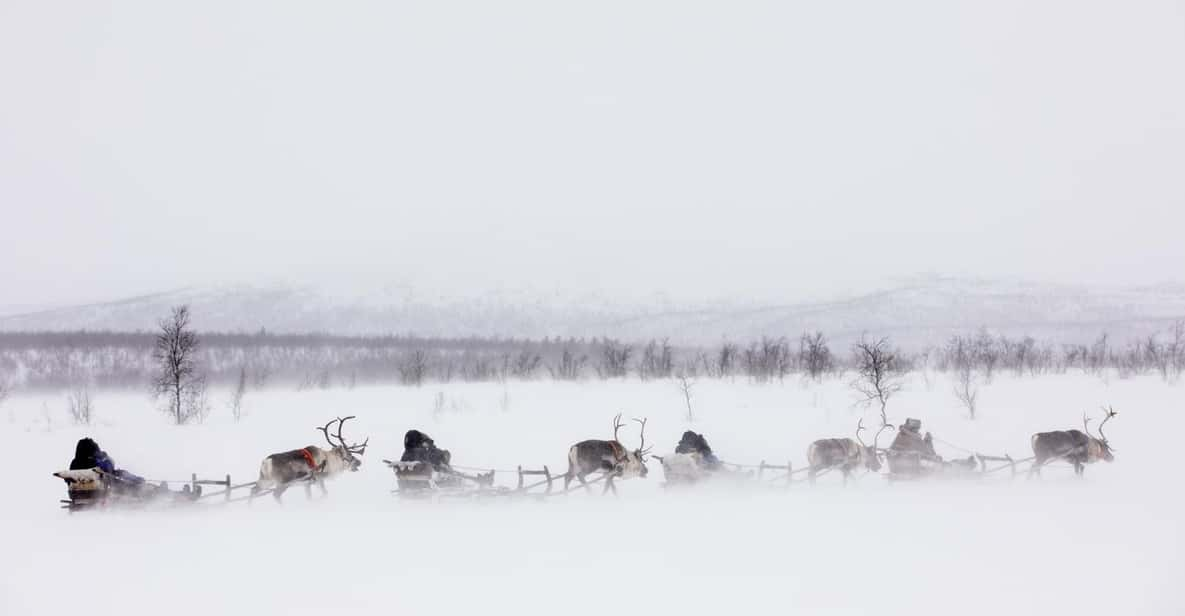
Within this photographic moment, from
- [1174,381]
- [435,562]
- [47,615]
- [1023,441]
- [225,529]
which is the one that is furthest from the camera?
[1174,381]

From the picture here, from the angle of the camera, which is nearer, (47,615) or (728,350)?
(47,615)

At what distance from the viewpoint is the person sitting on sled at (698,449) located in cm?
1548

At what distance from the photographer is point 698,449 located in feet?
52.2

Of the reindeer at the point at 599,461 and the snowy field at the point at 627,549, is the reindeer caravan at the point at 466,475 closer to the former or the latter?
the reindeer at the point at 599,461

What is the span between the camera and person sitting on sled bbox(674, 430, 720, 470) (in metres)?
15.5

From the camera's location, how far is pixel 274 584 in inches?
346

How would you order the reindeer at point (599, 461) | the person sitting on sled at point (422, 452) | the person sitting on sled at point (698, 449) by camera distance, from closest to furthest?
1. the person sitting on sled at point (422, 452)
2. the reindeer at point (599, 461)
3. the person sitting on sled at point (698, 449)

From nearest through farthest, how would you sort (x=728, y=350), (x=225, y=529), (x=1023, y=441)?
1. (x=225, y=529)
2. (x=1023, y=441)
3. (x=728, y=350)

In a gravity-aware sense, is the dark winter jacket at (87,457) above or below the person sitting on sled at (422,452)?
above

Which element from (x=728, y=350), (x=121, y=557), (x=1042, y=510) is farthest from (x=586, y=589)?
(x=728, y=350)

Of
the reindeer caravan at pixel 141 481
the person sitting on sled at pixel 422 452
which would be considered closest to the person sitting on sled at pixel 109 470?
the reindeer caravan at pixel 141 481

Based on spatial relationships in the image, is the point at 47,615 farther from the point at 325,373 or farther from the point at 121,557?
the point at 325,373

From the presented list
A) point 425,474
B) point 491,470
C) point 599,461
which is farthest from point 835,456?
point 425,474

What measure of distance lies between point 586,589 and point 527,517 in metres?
4.31
